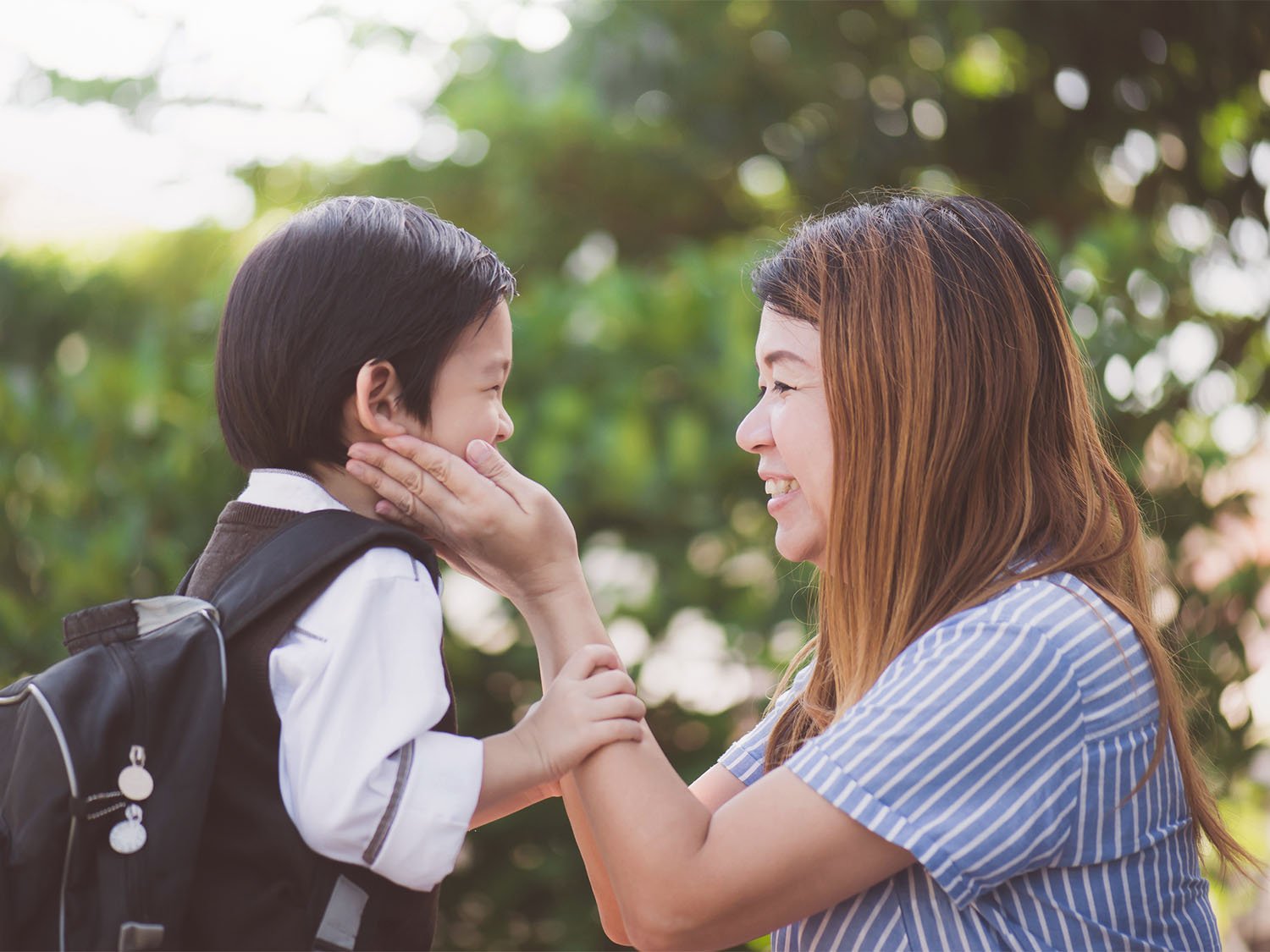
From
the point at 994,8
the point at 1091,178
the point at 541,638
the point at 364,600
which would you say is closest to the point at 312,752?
the point at 364,600

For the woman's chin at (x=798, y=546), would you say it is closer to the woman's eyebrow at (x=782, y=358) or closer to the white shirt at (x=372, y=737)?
the woman's eyebrow at (x=782, y=358)

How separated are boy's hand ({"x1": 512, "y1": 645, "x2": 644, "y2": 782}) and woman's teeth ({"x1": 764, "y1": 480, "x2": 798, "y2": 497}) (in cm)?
41

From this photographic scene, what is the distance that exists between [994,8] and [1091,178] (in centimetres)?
95

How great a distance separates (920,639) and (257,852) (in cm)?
82

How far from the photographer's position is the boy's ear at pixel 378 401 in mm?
1547

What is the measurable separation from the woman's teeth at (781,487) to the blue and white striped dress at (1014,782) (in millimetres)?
384

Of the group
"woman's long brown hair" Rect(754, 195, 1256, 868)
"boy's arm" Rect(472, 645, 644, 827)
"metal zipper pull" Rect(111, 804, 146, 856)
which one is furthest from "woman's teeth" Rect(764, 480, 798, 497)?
"metal zipper pull" Rect(111, 804, 146, 856)

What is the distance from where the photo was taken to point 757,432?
1.82m

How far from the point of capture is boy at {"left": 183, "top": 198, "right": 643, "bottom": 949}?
136cm

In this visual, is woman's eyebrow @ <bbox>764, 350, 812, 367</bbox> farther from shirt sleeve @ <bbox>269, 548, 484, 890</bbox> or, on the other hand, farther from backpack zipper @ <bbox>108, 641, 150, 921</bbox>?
backpack zipper @ <bbox>108, 641, 150, 921</bbox>

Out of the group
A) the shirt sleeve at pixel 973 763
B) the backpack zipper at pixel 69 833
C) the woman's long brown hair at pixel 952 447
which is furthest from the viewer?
the woman's long brown hair at pixel 952 447

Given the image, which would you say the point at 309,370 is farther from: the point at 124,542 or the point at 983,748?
the point at 124,542

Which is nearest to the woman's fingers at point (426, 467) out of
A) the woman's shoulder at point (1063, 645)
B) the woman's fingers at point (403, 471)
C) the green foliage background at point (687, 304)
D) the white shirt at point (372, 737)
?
→ the woman's fingers at point (403, 471)

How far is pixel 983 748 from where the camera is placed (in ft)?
4.57
